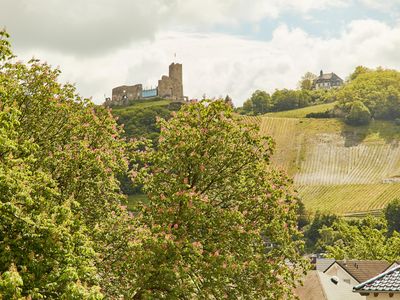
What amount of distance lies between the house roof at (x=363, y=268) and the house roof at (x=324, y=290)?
6.76 meters

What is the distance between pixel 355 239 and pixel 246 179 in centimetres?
5537

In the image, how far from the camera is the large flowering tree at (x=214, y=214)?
73.2 feet

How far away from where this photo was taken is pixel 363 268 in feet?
188

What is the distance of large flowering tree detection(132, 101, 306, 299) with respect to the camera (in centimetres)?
2230

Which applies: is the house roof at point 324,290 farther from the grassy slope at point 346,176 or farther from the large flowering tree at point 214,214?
the grassy slope at point 346,176

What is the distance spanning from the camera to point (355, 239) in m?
77.2

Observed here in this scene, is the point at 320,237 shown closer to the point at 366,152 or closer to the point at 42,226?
the point at 366,152

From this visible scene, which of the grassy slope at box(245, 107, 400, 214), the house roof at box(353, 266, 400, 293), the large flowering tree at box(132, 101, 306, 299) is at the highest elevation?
the large flowering tree at box(132, 101, 306, 299)

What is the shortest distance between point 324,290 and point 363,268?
12486 millimetres

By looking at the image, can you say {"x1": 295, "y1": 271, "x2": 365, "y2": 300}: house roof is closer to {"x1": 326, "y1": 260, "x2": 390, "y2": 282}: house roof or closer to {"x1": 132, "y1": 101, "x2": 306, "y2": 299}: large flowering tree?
{"x1": 326, "y1": 260, "x2": 390, "y2": 282}: house roof

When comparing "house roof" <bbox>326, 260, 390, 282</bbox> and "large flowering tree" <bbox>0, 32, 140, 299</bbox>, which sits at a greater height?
"large flowering tree" <bbox>0, 32, 140, 299</bbox>

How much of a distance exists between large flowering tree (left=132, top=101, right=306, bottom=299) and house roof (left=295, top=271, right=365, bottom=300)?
21068mm

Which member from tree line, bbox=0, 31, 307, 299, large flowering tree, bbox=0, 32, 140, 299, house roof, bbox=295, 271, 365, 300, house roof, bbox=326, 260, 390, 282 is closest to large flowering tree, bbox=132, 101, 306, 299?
tree line, bbox=0, 31, 307, 299

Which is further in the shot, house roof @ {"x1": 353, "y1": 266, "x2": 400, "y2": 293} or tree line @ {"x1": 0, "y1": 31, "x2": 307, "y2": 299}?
tree line @ {"x1": 0, "y1": 31, "x2": 307, "y2": 299}
